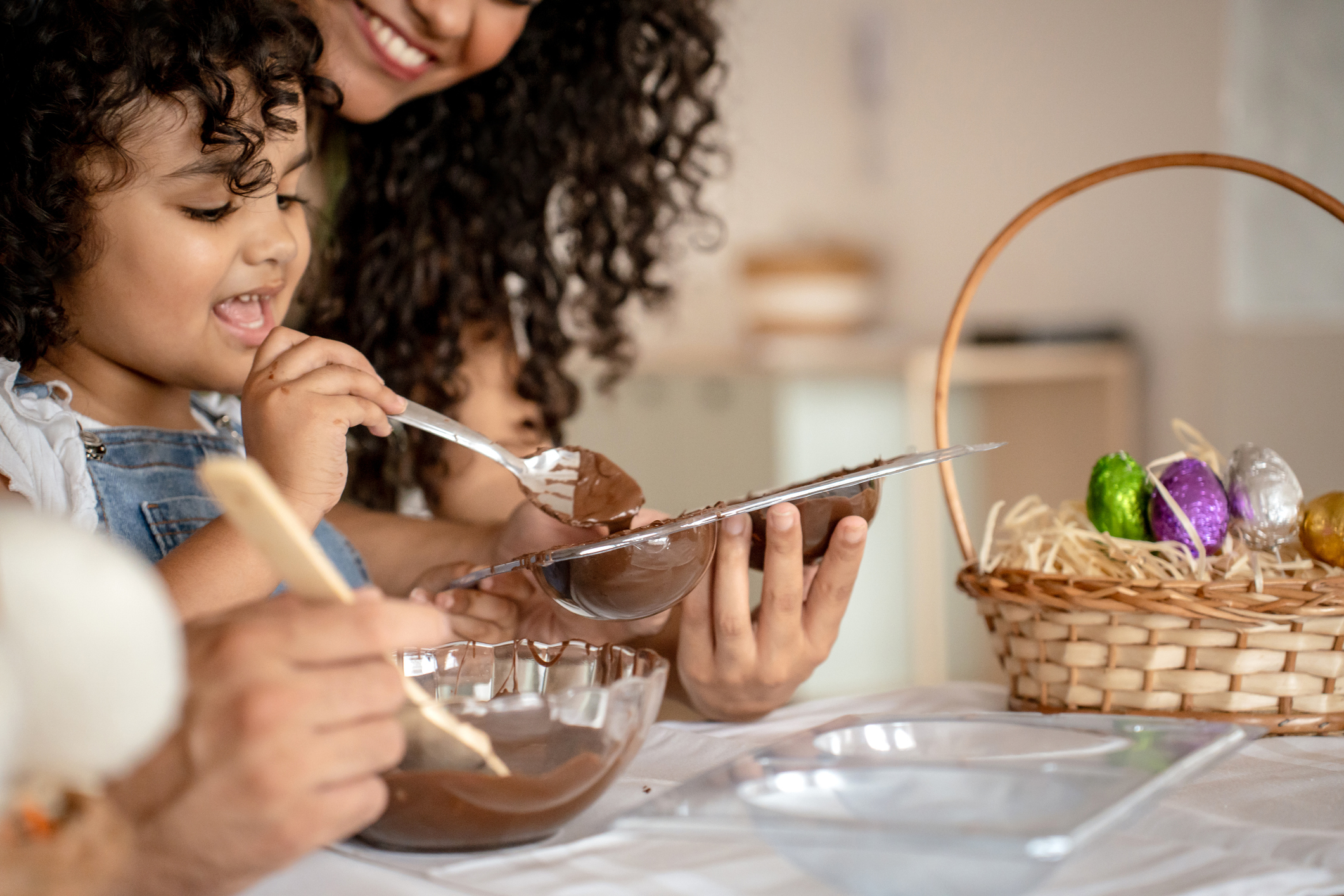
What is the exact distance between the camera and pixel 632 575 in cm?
61

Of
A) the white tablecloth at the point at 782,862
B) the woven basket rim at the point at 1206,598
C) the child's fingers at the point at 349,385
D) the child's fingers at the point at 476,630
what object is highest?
the child's fingers at the point at 349,385

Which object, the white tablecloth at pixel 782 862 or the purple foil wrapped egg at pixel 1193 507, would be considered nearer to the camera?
the white tablecloth at pixel 782 862

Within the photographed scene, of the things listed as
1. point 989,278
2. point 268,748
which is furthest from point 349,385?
point 989,278

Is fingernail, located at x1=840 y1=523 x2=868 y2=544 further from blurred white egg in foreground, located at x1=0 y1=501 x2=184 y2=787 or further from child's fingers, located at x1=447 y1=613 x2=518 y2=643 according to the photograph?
blurred white egg in foreground, located at x1=0 y1=501 x2=184 y2=787

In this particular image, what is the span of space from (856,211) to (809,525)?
8.09 ft

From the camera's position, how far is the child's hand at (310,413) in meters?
0.70

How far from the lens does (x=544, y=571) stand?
63 cm

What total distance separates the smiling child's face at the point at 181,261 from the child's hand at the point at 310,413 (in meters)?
0.14

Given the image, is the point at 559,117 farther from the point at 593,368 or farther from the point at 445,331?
the point at 593,368

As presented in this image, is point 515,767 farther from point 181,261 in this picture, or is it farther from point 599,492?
point 181,261

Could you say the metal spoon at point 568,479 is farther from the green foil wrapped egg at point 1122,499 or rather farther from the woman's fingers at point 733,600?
the green foil wrapped egg at point 1122,499

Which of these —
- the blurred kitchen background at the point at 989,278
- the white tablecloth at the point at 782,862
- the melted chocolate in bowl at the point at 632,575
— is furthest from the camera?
the blurred kitchen background at the point at 989,278

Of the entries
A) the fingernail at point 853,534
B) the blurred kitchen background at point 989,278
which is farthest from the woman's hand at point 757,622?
→ the blurred kitchen background at point 989,278

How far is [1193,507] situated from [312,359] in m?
0.56
